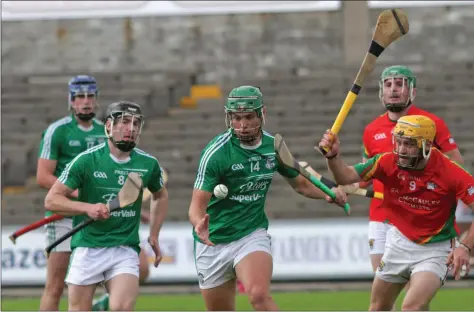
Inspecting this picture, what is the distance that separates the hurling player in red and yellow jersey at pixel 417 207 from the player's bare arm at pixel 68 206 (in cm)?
160

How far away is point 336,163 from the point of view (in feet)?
26.1

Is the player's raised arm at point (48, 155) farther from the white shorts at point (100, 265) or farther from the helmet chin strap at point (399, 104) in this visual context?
the helmet chin strap at point (399, 104)

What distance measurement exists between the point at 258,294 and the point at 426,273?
1.28m

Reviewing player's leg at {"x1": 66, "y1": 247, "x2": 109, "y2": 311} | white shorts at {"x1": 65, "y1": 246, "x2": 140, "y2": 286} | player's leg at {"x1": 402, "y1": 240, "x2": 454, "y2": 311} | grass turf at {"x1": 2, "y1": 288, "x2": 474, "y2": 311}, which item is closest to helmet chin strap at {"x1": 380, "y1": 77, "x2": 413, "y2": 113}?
player's leg at {"x1": 402, "y1": 240, "x2": 454, "y2": 311}

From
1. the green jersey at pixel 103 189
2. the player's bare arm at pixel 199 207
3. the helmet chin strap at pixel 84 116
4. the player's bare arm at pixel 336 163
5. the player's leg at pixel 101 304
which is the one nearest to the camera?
the player's bare arm at pixel 336 163

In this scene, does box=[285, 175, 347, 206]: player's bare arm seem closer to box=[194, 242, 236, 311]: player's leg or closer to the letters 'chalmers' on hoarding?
box=[194, 242, 236, 311]: player's leg

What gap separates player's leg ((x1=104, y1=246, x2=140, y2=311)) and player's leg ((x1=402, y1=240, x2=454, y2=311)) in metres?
1.88

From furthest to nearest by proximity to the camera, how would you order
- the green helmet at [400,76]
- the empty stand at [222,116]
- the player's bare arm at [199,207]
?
the empty stand at [222,116], the green helmet at [400,76], the player's bare arm at [199,207]

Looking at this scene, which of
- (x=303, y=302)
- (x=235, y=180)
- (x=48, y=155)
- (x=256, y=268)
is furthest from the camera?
(x=303, y=302)

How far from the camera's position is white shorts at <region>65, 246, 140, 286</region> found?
8.21 meters

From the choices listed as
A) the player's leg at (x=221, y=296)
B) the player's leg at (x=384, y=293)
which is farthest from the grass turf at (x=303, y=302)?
the player's leg at (x=221, y=296)

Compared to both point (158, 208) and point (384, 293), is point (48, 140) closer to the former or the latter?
point (158, 208)

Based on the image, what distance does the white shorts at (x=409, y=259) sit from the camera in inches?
325

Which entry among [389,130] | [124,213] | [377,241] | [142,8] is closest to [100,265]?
[124,213]
